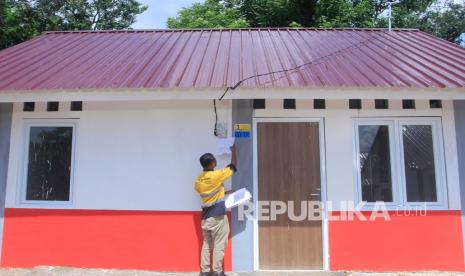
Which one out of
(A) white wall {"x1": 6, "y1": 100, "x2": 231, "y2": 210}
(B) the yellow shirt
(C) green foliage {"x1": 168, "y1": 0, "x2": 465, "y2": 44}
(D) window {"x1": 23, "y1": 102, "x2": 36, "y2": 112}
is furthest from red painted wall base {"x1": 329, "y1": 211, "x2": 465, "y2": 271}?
(C) green foliage {"x1": 168, "y1": 0, "x2": 465, "y2": 44}

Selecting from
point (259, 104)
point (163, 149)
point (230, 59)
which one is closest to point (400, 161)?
point (259, 104)

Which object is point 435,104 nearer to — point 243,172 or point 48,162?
point 243,172

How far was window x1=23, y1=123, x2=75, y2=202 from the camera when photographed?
5742 mm

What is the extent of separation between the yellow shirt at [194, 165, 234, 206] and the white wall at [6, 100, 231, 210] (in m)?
0.51

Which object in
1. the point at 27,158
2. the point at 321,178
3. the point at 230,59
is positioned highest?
the point at 230,59

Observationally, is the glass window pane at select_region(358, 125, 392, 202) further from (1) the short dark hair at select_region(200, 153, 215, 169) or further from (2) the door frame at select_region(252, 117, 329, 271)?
(1) the short dark hair at select_region(200, 153, 215, 169)

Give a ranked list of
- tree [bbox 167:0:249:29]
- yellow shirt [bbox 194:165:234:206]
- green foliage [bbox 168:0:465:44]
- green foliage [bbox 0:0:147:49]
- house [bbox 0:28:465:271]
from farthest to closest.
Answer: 1. tree [bbox 167:0:249:29]
2. green foliage [bbox 0:0:147:49]
3. green foliage [bbox 168:0:465:44]
4. house [bbox 0:28:465:271]
5. yellow shirt [bbox 194:165:234:206]

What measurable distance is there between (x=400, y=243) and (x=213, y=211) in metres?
2.71

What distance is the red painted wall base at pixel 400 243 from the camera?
5.32 metres

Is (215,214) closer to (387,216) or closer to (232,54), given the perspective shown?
(387,216)

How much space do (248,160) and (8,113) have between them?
A: 376 cm

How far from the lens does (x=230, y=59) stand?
248 inches

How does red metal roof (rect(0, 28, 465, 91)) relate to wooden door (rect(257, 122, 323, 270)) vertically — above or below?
above

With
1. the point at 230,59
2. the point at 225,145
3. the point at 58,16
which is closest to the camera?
the point at 225,145
